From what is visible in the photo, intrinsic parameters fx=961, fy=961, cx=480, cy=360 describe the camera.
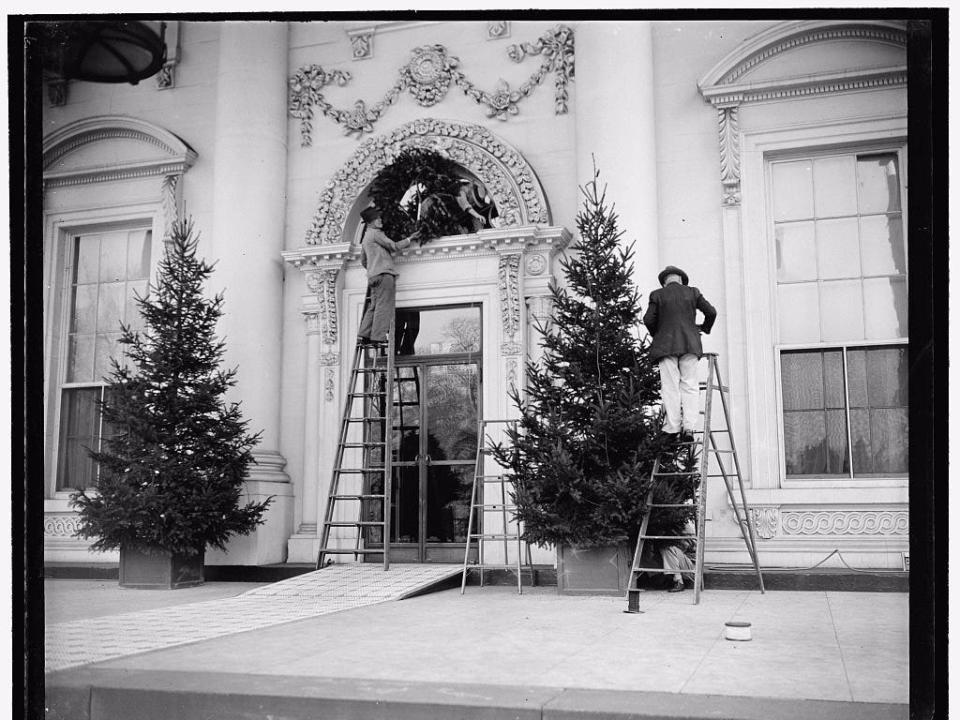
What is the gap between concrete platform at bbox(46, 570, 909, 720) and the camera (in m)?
3.72

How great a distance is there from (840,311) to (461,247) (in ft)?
11.5

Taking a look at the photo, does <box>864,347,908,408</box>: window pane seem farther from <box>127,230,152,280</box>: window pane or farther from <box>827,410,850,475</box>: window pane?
<box>127,230,152,280</box>: window pane

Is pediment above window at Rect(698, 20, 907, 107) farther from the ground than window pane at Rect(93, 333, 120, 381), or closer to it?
farther from the ground

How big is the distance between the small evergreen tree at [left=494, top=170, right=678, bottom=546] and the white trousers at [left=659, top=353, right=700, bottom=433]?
0.42 feet

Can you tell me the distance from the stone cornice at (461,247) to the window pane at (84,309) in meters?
1.87

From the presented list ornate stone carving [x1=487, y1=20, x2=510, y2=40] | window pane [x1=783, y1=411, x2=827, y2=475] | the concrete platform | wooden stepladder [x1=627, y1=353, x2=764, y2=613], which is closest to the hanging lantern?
the concrete platform

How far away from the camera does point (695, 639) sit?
4.90 meters

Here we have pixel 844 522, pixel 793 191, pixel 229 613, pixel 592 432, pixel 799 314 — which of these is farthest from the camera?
pixel 793 191

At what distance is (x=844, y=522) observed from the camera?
786 centimetres

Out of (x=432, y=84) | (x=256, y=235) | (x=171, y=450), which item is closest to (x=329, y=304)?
(x=256, y=235)

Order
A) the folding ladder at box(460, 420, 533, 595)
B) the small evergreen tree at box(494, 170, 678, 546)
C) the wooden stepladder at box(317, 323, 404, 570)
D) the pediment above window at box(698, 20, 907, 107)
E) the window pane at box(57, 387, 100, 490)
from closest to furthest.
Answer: the small evergreen tree at box(494, 170, 678, 546) → the pediment above window at box(698, 20, 907, 107) → the folding ladder at box(460, 420, 533, 595) → the wooden stepladder at box(317, 323, 404, 570) → the window pane at box(57, 387, 100, 490)

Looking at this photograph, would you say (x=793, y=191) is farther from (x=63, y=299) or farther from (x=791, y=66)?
(x=63, y=299)

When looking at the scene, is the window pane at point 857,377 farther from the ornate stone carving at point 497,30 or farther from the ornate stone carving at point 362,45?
the ornate stone carving at point 362,45

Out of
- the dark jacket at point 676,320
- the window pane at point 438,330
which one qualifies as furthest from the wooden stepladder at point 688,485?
the window pane at point 438,330
